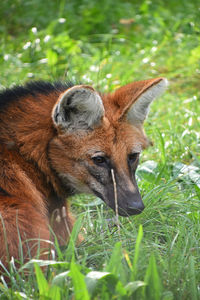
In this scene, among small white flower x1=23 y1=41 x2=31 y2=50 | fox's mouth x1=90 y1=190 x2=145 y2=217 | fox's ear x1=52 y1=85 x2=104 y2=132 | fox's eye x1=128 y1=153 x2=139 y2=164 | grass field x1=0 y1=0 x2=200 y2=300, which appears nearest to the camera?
grass field x1=0 y1=0 x2=200 y2=300

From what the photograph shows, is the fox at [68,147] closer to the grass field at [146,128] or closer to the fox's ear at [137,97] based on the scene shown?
the fox's ear at [137,97]

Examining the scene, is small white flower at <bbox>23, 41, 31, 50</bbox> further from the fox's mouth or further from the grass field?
the fox's mouth

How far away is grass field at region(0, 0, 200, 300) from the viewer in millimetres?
2514

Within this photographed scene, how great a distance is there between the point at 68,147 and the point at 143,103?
0.69 m

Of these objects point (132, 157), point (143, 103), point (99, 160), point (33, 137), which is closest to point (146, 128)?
point (143, 103)

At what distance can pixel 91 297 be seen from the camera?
242cm

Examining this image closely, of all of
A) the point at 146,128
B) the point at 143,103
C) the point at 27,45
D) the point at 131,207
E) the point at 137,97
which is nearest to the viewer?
the point at 131,207

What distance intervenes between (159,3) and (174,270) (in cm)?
768

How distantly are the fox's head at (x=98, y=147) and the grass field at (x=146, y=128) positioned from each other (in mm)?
255

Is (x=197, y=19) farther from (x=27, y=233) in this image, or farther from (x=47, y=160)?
(x=27, y=233)

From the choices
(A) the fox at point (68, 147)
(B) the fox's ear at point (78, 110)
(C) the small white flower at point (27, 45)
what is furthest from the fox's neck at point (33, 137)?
(C) the small white flower at point (27, 45)

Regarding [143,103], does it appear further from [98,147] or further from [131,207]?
[131,207]

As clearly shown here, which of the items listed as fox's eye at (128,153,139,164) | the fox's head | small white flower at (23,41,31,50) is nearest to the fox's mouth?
the fox's head

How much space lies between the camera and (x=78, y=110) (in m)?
3.45
